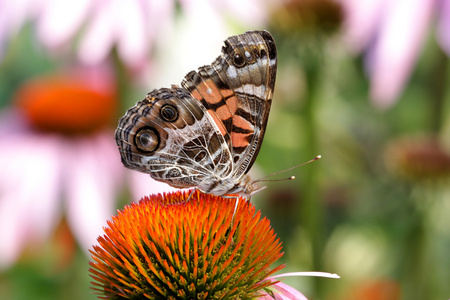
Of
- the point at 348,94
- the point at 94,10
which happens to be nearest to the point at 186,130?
the point at 94,10

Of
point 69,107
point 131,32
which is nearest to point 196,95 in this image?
point 131,32

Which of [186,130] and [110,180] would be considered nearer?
[186,130]

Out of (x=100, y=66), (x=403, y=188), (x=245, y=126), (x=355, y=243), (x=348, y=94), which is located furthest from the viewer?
(x=100, y=66)

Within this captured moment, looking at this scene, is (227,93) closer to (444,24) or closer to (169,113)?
(169,113)

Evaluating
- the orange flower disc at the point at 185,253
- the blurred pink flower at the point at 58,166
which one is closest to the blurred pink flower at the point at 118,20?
the blurred pink flower at the point at 58,166

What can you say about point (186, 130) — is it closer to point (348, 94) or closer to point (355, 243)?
point (355, 243)

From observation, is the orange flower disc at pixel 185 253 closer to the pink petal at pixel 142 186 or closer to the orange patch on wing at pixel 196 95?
the orange patch on wing at pixel 196 95

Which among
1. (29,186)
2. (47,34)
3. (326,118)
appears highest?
(326,118)
